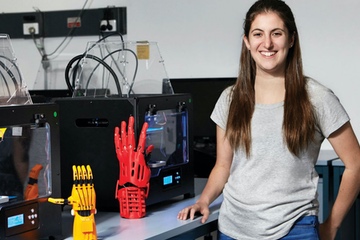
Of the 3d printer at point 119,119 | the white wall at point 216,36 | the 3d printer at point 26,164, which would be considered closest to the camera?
the 3d printer at point 26,164

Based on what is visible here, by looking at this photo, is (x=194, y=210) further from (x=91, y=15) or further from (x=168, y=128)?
(x=91, y=15)

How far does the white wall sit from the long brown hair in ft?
7.13

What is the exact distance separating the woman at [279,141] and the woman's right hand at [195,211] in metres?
0.08

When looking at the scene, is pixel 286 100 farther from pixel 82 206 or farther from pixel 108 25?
pixel 108 25

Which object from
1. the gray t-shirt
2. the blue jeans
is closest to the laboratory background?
the gray t-shirt

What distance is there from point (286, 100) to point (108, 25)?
9.68 ft

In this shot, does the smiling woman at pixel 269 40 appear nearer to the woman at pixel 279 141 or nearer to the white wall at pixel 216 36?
the woman at pixel 279 141

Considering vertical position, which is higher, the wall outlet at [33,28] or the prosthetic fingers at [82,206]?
the wall outlet at [33,28]

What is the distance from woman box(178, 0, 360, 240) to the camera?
1.83 meters

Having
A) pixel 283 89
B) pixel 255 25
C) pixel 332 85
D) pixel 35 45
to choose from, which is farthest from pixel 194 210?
pixel 35 45

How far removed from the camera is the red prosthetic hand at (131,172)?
6.45 feet

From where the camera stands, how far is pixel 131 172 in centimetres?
197

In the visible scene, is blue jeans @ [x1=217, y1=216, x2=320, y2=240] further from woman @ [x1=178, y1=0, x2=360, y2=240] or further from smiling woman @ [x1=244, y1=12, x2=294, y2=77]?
smiling woman @ [x1=244, y1=12, x2=294, y2=77]

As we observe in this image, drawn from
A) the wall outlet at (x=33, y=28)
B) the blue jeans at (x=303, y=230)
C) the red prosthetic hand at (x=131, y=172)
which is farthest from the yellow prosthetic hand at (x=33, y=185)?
the wall outlet at (x=33, y=28)
